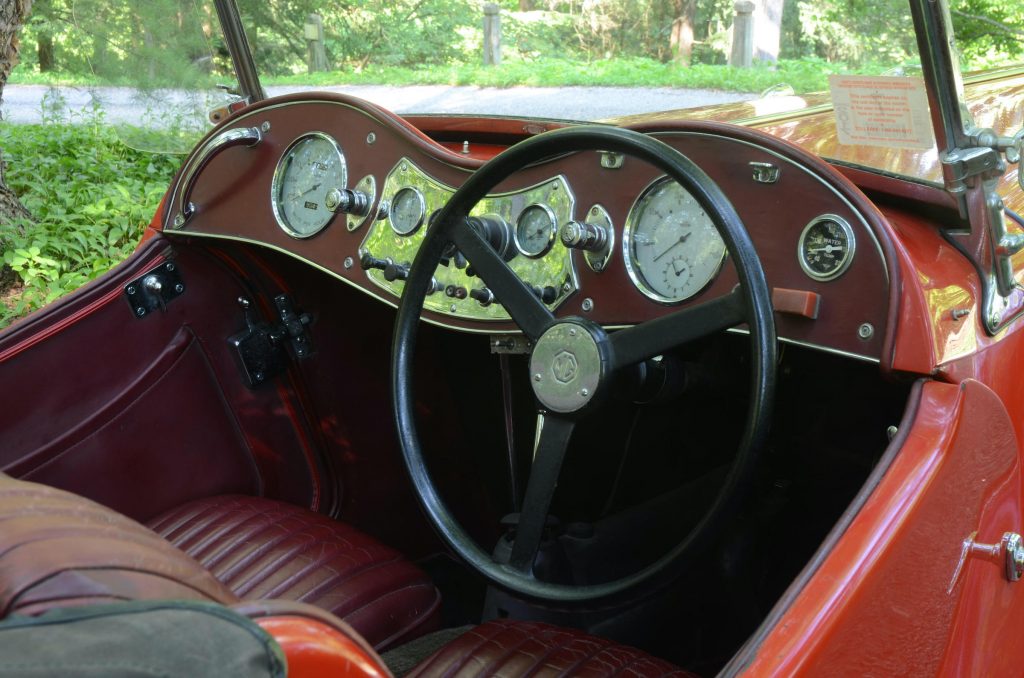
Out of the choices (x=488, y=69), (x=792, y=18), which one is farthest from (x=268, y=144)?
(x=792, y=18)

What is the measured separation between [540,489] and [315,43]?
1105 millimetres

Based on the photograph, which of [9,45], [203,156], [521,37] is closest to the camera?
[521,37]

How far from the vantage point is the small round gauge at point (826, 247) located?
136cm

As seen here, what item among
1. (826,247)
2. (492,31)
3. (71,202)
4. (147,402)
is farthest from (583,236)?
(71,202)

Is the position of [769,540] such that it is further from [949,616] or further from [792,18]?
[792,18]

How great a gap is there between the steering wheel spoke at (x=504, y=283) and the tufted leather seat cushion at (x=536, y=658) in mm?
502

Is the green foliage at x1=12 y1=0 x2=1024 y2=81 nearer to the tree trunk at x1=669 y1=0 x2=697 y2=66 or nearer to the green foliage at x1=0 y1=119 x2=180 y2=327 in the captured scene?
the tree trunk at x1=669 y1=0 x2=697 y2=66

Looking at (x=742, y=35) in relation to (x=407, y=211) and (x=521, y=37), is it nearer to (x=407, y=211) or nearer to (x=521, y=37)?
(x=521, y=37)

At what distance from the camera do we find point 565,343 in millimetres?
1456

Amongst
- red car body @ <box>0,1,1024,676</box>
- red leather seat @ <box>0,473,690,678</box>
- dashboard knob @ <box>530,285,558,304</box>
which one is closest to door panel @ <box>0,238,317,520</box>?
red car body @ <box>0,1,1024,676</box>

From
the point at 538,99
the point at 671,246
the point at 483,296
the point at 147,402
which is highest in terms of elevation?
the point at 538,99

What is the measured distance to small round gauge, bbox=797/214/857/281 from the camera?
1360 mm

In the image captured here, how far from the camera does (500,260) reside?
1565 mm

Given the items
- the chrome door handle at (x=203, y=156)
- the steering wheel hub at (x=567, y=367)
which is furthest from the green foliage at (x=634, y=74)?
the steering wheel hub at (x=567, y=367)
